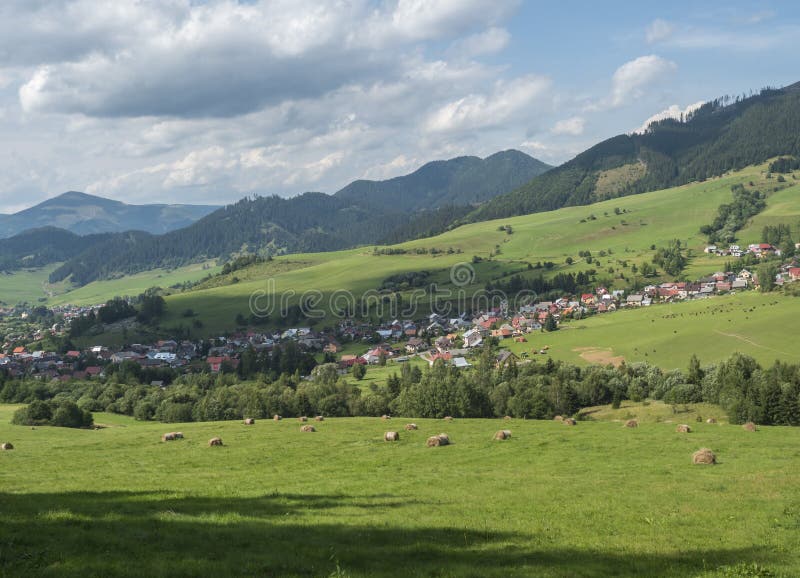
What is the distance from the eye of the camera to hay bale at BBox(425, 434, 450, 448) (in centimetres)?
3462

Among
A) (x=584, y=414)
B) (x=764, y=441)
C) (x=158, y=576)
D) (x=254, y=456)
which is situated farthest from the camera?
(x=584, y=414)

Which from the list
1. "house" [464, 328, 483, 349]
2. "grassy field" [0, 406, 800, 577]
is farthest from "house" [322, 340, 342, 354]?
"grassy field" [0, 406, 800, 577]

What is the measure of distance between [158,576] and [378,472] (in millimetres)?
15561

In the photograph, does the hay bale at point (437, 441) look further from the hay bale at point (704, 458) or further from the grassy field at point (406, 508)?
the hay bale at point (704, 458)

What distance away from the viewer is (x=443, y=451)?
3306 centimetres

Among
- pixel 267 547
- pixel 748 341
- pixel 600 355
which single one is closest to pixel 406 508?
pixel 267 547

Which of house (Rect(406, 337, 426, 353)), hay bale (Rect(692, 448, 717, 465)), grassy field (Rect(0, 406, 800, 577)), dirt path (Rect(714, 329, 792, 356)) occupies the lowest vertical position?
house (Rect(406, 337, 426, 353))

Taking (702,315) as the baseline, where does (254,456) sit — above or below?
above

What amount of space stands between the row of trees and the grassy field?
33545 mm

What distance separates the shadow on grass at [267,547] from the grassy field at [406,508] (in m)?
0.06

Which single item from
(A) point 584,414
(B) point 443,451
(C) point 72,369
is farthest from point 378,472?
(C) point 72,369

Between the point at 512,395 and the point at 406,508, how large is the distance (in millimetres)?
66014

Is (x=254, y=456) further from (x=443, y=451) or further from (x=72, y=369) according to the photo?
(x=72, y=369)

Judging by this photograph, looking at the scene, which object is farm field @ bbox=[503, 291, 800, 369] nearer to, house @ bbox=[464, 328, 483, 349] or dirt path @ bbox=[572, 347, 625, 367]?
dirt path @ bbox=[572, 347, 625, 367]
